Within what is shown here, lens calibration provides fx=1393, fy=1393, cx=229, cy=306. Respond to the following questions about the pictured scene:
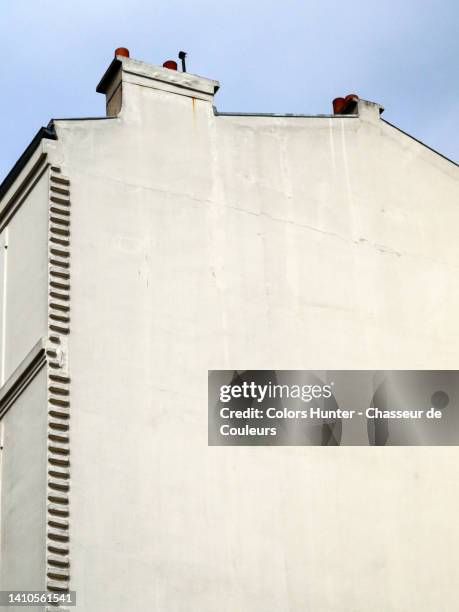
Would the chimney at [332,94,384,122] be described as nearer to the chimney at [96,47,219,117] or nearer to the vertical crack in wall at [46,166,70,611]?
the chimney at [96,47,219,117]

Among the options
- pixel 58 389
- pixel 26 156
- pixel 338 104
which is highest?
pixel 338 104

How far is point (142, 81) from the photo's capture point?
73.2 ft

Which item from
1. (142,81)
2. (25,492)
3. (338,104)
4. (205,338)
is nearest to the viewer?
(25,492)

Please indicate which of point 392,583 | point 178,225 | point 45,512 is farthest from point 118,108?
point 392,583

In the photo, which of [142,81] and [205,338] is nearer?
[205,338]

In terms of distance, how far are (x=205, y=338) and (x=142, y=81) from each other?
4.51 m

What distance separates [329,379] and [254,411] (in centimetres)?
134

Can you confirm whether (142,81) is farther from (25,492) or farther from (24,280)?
(25,492)

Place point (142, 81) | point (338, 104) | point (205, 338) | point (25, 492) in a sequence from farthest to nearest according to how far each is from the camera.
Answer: point (338, 104) < point (142, 81) < point (205, 338) < point (25, 492)

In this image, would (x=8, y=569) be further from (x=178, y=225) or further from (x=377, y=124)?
(x=377, y=124)

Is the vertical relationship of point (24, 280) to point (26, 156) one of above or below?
below

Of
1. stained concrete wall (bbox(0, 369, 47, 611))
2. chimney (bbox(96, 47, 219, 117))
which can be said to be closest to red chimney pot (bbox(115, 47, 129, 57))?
chimney (bbox(96, 47, 219, 117))

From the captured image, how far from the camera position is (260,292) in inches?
843

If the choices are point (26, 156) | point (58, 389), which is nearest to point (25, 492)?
point (58, 389)
